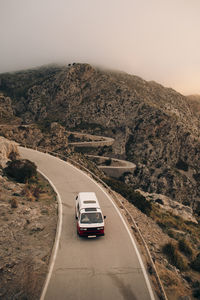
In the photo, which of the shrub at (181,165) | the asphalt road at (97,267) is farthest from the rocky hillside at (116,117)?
the asphalt road at (97,267)

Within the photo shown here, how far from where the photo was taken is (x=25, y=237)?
10.7 metres

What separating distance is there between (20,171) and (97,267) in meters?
12.9

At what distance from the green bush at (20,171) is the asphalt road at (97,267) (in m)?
6.46

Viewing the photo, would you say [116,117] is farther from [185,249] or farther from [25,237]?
[25,237]

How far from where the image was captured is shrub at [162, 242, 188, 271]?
1066 centimetres

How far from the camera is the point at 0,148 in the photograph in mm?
21859

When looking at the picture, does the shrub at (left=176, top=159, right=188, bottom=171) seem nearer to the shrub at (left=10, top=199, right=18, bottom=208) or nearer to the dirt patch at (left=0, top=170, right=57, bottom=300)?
the dirt patch at (left=0, top=170, right=57, bottom=300)

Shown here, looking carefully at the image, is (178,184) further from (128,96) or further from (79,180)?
(79,180)

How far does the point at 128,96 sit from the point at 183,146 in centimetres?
3847

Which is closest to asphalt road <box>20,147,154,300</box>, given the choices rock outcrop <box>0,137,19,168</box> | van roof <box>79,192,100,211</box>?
van roof <box>79,192,100,211</box>

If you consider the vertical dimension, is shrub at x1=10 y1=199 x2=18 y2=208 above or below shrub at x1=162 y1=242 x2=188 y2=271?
above

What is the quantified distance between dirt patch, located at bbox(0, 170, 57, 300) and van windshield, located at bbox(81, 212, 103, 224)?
6.30 feet

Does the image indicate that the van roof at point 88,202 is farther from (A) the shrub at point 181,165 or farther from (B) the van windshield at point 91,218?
(A) the shrub at point 181,165

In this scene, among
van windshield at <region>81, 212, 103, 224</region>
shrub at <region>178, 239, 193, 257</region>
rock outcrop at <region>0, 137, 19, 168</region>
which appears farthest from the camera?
rock outcrop at <region>0, 137, 19, 168</region>
